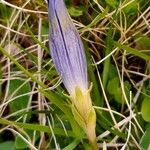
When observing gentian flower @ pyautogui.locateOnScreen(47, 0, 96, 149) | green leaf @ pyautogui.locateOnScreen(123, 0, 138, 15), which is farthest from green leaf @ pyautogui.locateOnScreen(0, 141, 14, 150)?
green leaf @ pyautogui.locateOnScreen(123, 0, 138, 15)

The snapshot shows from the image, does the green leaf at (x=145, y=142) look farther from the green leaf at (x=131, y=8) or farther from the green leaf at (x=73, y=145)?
the green leaf at (x=131, y=8)

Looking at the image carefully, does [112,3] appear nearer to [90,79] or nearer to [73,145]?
[90,79]

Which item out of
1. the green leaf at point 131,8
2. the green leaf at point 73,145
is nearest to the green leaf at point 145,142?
the green leaf at point 73,145

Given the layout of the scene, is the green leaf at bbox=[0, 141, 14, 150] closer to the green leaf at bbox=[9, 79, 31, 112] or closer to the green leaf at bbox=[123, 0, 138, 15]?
the green leaf at bbox=[9, 79, 31, 112]

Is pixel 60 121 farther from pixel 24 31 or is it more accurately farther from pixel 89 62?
pixel 24 31

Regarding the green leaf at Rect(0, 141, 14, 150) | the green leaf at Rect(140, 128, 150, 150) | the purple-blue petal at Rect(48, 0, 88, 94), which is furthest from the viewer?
the green leaf at Rect(0, 141, 14, 150)

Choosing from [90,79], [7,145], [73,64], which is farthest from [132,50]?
[7,145]
